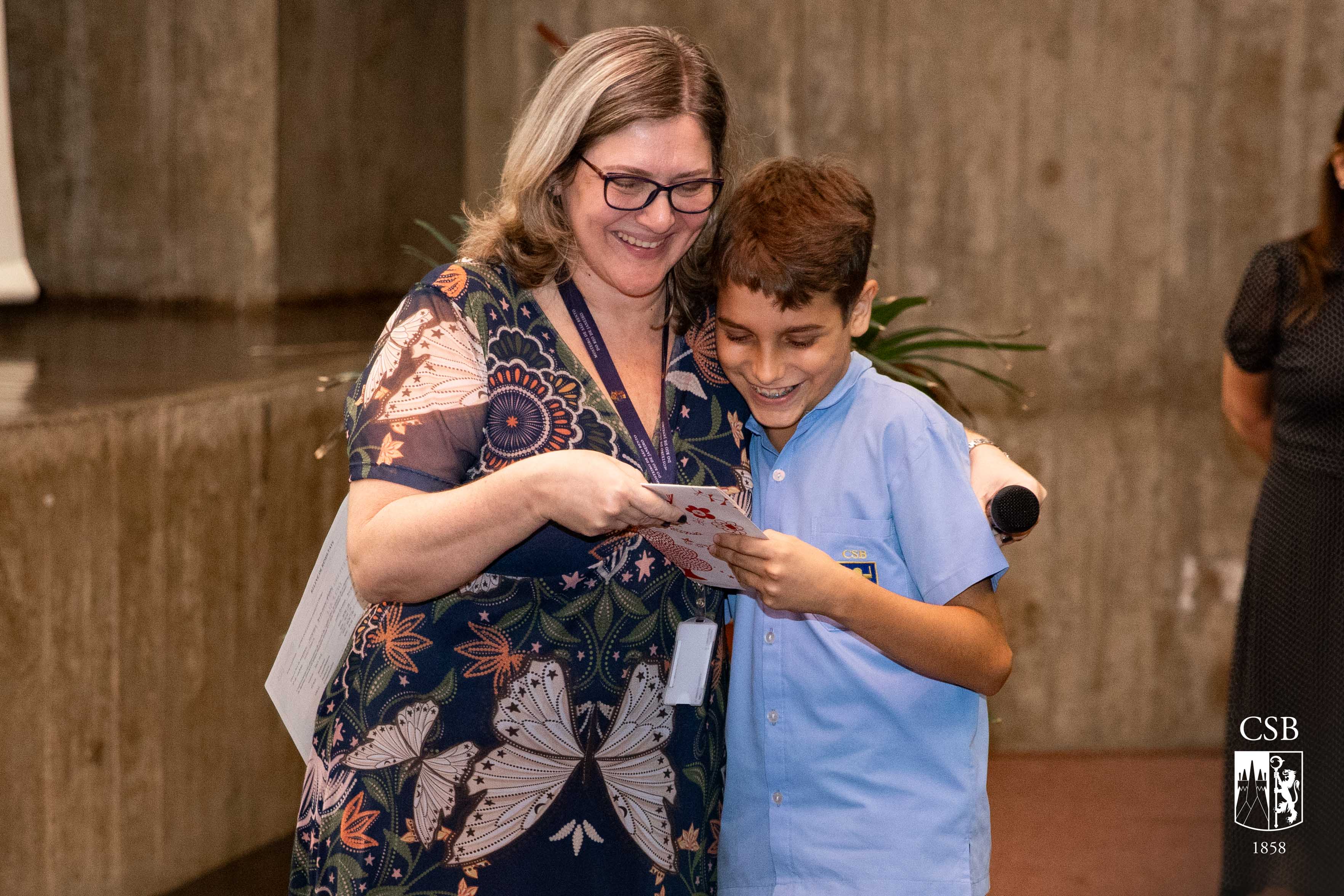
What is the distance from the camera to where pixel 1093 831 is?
382 cm

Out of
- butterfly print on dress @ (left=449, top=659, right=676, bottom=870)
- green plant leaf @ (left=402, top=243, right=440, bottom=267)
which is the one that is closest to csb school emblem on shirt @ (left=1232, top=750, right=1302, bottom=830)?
butterfly print on dress @ (left=449, top=659, right=676, bottom=870)

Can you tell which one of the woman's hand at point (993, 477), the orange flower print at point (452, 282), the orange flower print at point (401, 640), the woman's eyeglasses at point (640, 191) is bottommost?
the orange flower print at point (401, 640)

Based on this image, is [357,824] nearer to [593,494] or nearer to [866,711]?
[593,494]

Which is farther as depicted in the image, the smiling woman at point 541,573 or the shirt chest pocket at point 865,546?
the shirt chest pocket at point 865,546

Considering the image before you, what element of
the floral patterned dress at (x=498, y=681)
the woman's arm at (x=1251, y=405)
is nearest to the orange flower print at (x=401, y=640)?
the floral patterned dress at (x=498, y=681)

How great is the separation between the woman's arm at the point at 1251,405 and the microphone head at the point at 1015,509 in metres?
1.73

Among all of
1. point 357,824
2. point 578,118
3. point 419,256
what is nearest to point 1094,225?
point 419,256

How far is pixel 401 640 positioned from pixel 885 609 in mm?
524

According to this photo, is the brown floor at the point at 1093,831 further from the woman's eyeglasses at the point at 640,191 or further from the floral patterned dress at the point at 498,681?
the woman's eyeglasses at the point at 640,191

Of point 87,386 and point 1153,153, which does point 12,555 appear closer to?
point 87,386

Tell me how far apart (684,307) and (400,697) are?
0.58m

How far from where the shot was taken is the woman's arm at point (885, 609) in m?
1.33

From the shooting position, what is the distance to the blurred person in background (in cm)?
269

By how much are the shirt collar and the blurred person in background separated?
5.09 feet
